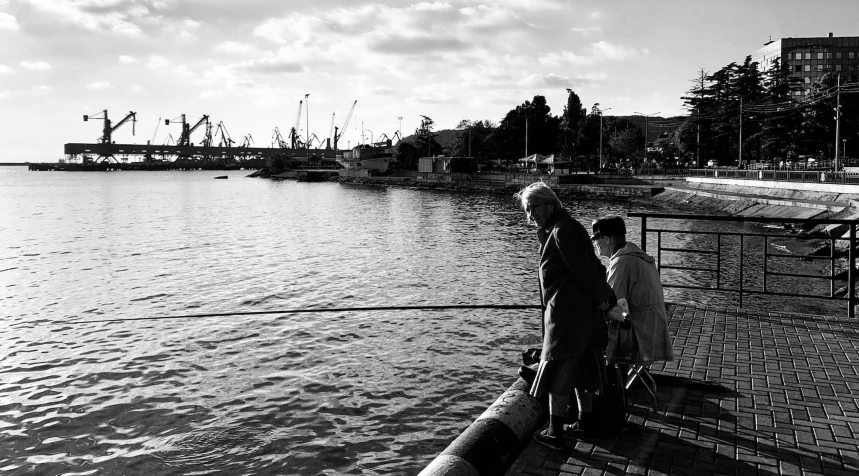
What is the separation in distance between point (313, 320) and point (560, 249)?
9547 mm

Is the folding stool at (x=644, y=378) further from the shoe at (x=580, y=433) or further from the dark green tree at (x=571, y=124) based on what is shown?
the dark green tree at (x=571, y=124)

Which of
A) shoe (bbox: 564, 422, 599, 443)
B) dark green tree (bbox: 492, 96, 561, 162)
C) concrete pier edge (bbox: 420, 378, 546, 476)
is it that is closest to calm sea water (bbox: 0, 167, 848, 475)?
concrete pier edge (bbox: 420, 378, 546, 476)

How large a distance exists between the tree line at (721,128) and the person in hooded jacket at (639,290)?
1782 inches

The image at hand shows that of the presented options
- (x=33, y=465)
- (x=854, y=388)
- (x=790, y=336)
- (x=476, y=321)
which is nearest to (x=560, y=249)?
(x=854, y=388)

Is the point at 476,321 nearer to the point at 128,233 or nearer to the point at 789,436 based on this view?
the point at 789,436

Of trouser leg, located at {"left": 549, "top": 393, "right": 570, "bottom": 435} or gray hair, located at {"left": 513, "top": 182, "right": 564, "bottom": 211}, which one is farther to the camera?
trouser leg, located at {"left": 549, "top": 393, "right": 570, "bottom": 435}

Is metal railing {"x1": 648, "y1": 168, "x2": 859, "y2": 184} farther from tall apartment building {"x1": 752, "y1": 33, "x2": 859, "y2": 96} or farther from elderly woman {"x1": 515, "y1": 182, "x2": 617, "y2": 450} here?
tall apartment building {"x1": 752, "y1": 33, "x2": 859, "y2": 96}

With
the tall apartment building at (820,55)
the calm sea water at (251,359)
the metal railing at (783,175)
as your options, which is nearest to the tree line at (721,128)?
the metal railing at (783,175)

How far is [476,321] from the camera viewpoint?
12938 mm

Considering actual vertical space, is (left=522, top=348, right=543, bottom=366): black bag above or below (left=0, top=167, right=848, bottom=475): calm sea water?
above

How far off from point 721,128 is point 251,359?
72637 mm

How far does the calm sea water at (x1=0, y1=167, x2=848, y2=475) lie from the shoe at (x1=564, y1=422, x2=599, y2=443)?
6.54ft

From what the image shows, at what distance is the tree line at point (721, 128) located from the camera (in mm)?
60875

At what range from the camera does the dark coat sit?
4594 millimetres
